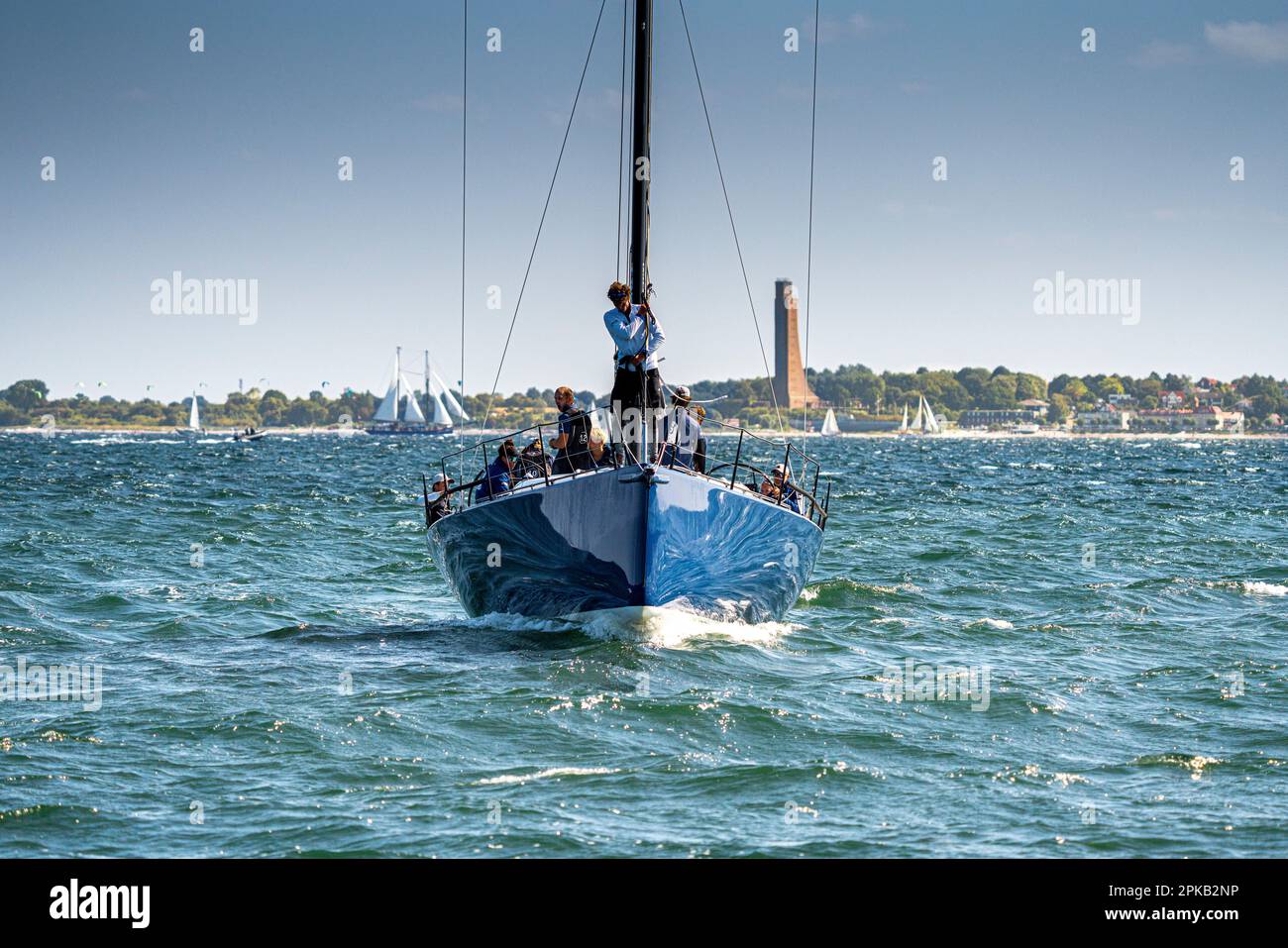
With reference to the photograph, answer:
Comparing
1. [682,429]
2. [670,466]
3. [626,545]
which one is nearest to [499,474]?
[682,429]

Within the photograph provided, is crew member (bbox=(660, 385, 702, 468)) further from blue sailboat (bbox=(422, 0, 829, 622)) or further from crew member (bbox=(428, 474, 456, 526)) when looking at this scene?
crew member (bbox=(428, 474, 456, 526))

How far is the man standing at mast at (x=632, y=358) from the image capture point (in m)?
13.5

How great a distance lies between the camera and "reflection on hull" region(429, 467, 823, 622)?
42.0 feet

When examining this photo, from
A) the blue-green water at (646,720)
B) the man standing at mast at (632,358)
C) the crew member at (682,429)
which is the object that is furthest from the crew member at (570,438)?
the blue-green water at (646,720)

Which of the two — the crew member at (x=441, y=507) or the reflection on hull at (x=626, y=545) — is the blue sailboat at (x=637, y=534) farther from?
the crew member at (x=441, y=507)

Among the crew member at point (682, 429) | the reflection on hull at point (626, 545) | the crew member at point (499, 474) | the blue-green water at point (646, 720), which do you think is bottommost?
the blue-green water at point (646, 720)

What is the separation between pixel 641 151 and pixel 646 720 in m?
6.48

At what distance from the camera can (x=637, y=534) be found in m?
12.8

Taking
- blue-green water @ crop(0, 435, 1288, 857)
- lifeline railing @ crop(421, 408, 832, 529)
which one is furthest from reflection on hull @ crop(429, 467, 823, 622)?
blue-green water @ crop(0, 435, 1288, 857)

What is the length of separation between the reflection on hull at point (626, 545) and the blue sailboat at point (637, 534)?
1 cm
